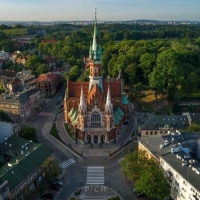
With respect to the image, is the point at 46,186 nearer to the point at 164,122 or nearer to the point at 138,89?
the point at 164,122

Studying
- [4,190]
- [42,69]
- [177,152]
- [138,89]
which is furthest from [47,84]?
[177,152]

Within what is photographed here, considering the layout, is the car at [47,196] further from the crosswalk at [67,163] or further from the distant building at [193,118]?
the distant building at [193,118]

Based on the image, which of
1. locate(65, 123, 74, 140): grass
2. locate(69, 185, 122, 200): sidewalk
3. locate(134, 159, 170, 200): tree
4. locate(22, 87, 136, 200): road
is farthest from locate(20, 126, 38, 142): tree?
locate(134, 159, 170, 200): tree

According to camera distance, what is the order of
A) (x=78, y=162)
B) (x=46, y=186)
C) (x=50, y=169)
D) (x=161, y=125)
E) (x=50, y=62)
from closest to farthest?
(x=50, y=169)
(x=46, y=186)
(x=78, y=162)
(x=161, y=125)
(x=50, y=62)

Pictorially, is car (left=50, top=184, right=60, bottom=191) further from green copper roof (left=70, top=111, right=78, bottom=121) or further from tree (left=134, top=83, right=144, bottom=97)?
tree (left=134, top=83, right=144, bottom=97)

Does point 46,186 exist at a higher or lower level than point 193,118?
lower

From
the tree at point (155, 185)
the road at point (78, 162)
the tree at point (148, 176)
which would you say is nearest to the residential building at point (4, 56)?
the road at point (78, 162)

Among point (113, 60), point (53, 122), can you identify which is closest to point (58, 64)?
point (113, 60)
